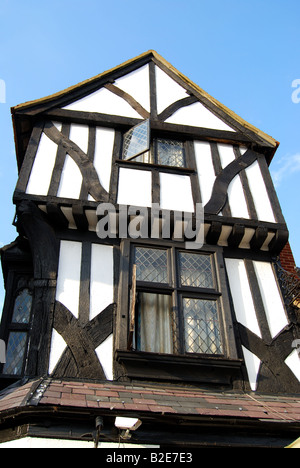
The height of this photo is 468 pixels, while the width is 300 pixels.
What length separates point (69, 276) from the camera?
22.1 feet

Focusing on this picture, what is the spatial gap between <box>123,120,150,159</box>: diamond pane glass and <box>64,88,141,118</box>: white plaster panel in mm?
509

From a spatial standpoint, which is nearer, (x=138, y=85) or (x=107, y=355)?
(x=107, y=355)

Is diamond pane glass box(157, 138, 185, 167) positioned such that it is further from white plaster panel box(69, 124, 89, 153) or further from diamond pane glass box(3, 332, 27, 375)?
diamond pane glass box(3, 332, 27, 375)

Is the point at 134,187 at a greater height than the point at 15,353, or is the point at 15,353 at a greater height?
the point at 134,187

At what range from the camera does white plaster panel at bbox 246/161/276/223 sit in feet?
26.2

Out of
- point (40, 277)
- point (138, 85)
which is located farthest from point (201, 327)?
point (138, 85)

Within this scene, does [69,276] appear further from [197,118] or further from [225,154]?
[197,118]

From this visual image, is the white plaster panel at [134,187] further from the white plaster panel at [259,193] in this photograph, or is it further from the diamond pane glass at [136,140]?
the white plaster panel at [259,193]

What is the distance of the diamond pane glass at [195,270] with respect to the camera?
23.2 ft

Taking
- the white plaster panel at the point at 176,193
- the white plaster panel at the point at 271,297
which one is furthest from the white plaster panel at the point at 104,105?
the white plaster panel at the point at 271,297

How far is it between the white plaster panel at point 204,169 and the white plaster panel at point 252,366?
99.8 inches

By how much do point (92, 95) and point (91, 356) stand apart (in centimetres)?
519

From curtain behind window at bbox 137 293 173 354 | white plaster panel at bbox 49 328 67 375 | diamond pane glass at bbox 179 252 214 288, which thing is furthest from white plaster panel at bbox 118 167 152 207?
white plaster panel at bbox 49 328 67 375

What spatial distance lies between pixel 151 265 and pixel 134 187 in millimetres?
1433
